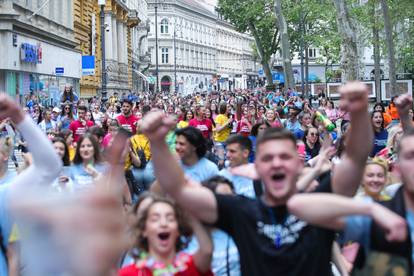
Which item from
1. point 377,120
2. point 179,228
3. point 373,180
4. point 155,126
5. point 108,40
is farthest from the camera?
point 108,40

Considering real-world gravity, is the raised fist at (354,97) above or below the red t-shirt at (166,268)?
above

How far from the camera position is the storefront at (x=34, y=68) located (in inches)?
1259

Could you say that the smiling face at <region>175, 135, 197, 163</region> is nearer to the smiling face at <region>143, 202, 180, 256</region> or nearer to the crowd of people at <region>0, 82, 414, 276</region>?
the crowd of people at <region>0, 82, 414, 276</region>

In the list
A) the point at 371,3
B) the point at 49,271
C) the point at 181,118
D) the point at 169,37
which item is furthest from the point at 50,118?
the point at 169,37

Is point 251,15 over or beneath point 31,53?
over

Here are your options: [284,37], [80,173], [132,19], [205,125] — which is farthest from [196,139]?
[132,19]

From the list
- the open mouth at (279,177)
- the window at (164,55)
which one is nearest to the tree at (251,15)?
the open mouth at (279,177)

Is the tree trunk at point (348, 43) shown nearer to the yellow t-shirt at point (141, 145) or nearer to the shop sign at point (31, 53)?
the shop sign at point (31, 53)

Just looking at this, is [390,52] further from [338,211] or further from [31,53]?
[338,211]

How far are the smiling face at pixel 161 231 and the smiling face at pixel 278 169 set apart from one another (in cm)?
83

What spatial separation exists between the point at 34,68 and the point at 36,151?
32650 millimetres

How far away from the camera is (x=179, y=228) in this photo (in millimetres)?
4605

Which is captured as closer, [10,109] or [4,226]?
[10,109]

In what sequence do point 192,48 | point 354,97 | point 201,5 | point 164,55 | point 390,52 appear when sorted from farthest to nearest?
point 201,5 < point 192,48 < point 164,55 < point 390,52 < point 354,97
